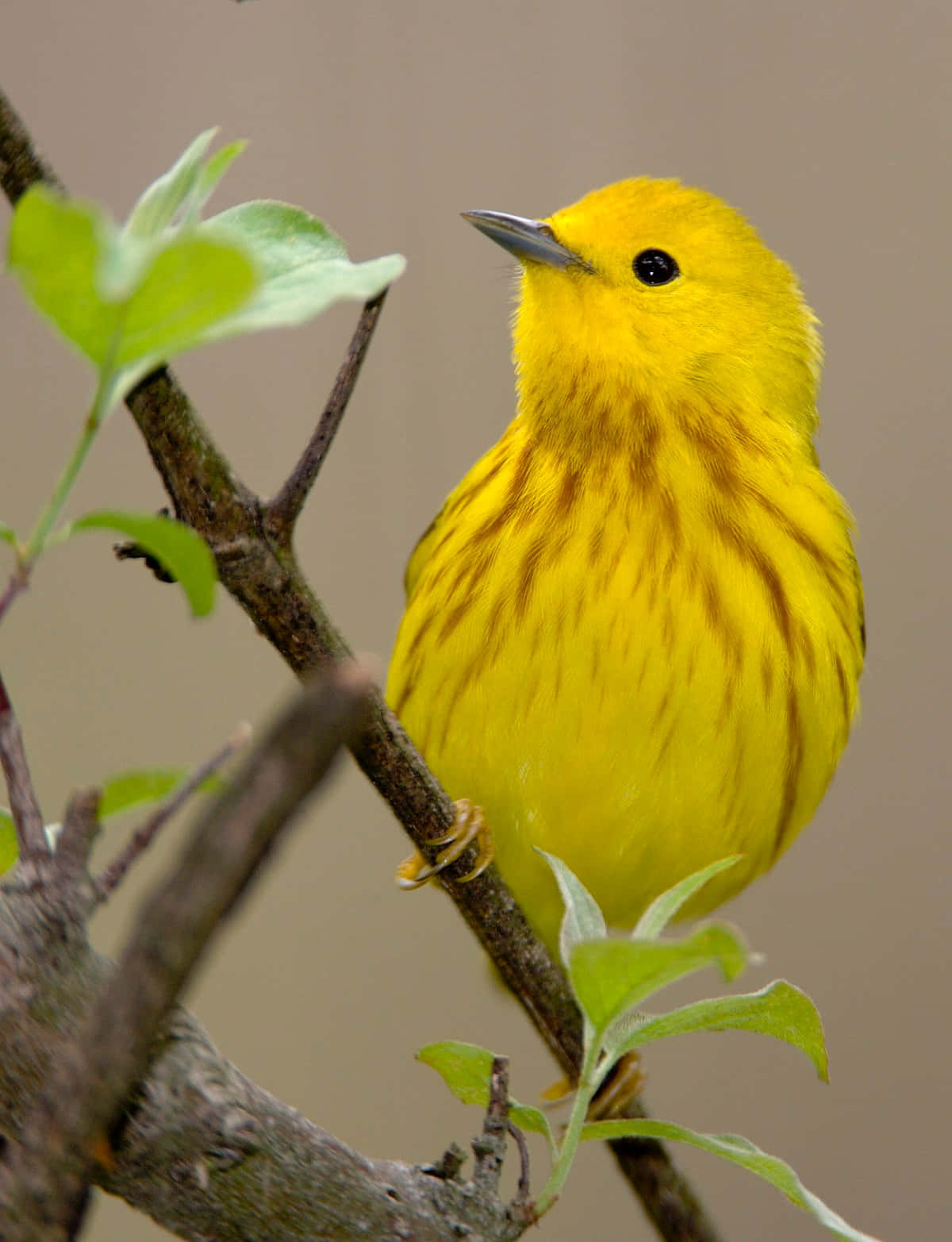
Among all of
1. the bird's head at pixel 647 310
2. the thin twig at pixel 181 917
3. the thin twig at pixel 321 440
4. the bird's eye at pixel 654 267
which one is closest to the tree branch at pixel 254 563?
the thin twig at pixel 321 440

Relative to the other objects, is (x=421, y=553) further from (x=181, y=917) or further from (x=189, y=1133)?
(x=181, y=917)

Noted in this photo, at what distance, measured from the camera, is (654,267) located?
4.04 feet

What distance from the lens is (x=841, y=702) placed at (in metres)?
1.24

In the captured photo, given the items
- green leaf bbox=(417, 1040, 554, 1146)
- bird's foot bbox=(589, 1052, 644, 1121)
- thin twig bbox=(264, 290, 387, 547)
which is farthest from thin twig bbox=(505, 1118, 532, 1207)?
bird's foot bbox=(589, 1052, 644, 1121)

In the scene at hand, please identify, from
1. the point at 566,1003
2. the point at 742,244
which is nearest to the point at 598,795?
the point at 566,1003

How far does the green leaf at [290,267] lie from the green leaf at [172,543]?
0.05 m

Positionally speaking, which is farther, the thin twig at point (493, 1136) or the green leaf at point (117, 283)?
the thin twig at point (493, 1136)

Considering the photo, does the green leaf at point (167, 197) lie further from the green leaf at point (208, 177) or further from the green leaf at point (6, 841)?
the green leaf at point (6, 841)

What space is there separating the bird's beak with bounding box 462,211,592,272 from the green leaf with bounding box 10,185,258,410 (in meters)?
0.91

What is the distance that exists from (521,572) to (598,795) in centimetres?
20

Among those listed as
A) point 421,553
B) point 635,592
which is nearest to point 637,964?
point 635,592

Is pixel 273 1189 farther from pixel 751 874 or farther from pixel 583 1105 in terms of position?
pixel 751 874

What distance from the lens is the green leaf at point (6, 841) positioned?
0.46 metres

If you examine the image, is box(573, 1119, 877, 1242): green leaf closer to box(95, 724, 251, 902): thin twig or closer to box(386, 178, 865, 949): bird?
box(95, 724, 251, 902): thin twig
